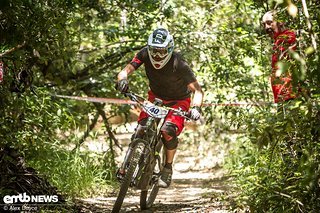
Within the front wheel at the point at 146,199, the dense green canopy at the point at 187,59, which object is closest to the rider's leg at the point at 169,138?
the front wheel at the point at 146,199

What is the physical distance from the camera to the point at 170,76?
21.0ft

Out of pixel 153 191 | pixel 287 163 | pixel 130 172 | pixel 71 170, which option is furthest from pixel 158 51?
pixel 71 170

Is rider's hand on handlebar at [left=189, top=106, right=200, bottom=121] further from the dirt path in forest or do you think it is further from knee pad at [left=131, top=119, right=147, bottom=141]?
the dirt path in forest

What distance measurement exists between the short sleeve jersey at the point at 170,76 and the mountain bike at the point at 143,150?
40 centimetres

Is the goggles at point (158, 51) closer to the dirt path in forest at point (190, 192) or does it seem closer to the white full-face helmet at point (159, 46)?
the white full-face helmet at point (159, 46)

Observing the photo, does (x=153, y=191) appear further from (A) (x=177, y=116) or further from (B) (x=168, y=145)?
(A) (x=177, y=116)

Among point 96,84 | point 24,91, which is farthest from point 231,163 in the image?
point 24,91

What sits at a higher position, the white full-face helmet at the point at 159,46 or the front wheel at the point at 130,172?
the white full-face helmet at the point at 159,46

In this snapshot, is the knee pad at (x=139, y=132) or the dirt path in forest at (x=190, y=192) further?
the dirt path in forest at (x=190, y=192)

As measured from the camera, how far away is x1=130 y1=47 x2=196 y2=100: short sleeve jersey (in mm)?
6309

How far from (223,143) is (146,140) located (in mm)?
5233

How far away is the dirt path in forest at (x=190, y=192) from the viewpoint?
6.29 m

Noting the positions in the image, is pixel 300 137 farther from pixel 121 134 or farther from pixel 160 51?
pixel 121 134

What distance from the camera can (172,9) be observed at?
781 centimetres
